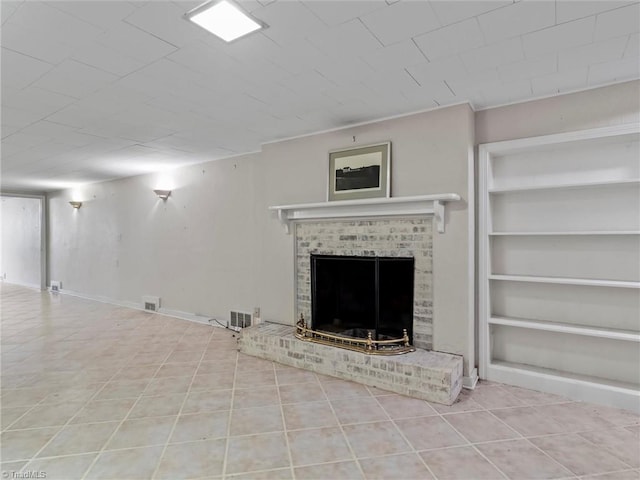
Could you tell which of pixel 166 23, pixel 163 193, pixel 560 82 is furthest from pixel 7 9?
pixel 163 193

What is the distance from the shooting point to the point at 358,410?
2.52 m

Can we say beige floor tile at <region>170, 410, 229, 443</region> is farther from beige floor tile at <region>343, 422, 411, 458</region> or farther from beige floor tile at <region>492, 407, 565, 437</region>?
beige floor tile at <region>492, 407, 565, 437</region>

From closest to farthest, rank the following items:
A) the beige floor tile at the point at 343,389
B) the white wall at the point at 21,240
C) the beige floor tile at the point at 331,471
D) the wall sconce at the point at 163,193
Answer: the beige floor tile at the point at 331,471 < the beige floor tile at the point at 343,389 < the wall sconce at the point at 163,193 < the white wall at the point at 21,240

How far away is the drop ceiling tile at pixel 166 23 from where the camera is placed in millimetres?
1643

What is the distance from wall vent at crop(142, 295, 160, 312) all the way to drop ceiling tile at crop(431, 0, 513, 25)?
18.5 feet

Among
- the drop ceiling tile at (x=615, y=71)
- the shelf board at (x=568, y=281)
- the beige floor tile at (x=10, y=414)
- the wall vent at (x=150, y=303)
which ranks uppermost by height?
the drop ceiling tile at (x=615, y=71)

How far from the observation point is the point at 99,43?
195 centimetres

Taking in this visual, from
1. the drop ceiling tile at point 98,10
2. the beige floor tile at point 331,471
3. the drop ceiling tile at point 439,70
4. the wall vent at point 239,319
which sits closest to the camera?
the drop ceiling tile at point 98,10

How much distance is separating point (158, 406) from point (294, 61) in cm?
271

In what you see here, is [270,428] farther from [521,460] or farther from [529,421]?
[529,421]

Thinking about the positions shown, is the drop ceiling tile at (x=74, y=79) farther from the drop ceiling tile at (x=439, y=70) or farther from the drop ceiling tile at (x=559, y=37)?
the drop ceiling tile at (x=559, y=37)

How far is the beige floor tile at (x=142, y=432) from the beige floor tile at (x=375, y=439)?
3.99 ft

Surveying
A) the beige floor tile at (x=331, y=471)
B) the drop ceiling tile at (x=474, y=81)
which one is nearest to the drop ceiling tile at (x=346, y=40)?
the drop ceiling tile at (x=474, y=81)

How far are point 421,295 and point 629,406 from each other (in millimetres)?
1648
